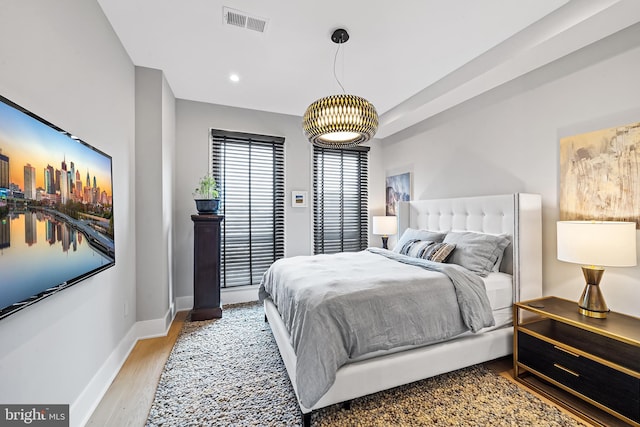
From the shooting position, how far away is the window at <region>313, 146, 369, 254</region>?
14.3ft

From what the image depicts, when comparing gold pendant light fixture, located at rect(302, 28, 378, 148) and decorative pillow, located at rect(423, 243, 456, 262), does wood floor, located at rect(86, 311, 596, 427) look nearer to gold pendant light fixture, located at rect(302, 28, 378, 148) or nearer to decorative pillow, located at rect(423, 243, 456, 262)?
decorative pillow, located at rect(423, 243, 456, 262)

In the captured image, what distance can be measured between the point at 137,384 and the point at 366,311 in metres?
1.84

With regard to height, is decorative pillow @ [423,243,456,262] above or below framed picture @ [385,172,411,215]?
below

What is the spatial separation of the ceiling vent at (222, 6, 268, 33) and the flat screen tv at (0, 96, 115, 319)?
1375 mm

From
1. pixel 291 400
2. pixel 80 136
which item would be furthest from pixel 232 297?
pixel 80 136

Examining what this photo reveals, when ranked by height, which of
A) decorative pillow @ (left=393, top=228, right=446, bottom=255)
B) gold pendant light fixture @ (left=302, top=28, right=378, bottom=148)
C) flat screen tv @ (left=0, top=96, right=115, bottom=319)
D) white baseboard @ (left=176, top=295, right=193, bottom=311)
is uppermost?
gold pendant light fixture @ (left=302, top=28, right=378, bottom=148)

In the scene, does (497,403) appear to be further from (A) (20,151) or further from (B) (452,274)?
(A) (20,151)

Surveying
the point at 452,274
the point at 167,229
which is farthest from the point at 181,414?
the point at 452,274

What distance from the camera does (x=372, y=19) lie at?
2.07 meters

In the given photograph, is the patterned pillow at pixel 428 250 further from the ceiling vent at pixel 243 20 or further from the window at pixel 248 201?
the ceiling vent at pixel 243 20

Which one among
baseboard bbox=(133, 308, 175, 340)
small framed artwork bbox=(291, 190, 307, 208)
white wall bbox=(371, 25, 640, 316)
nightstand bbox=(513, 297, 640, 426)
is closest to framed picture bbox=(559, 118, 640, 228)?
white wall bbox=(371, 25, 640, 316)

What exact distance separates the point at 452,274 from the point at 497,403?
876 mm

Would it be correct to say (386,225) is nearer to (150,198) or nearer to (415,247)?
(415,247)

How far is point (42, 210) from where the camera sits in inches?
48.7
